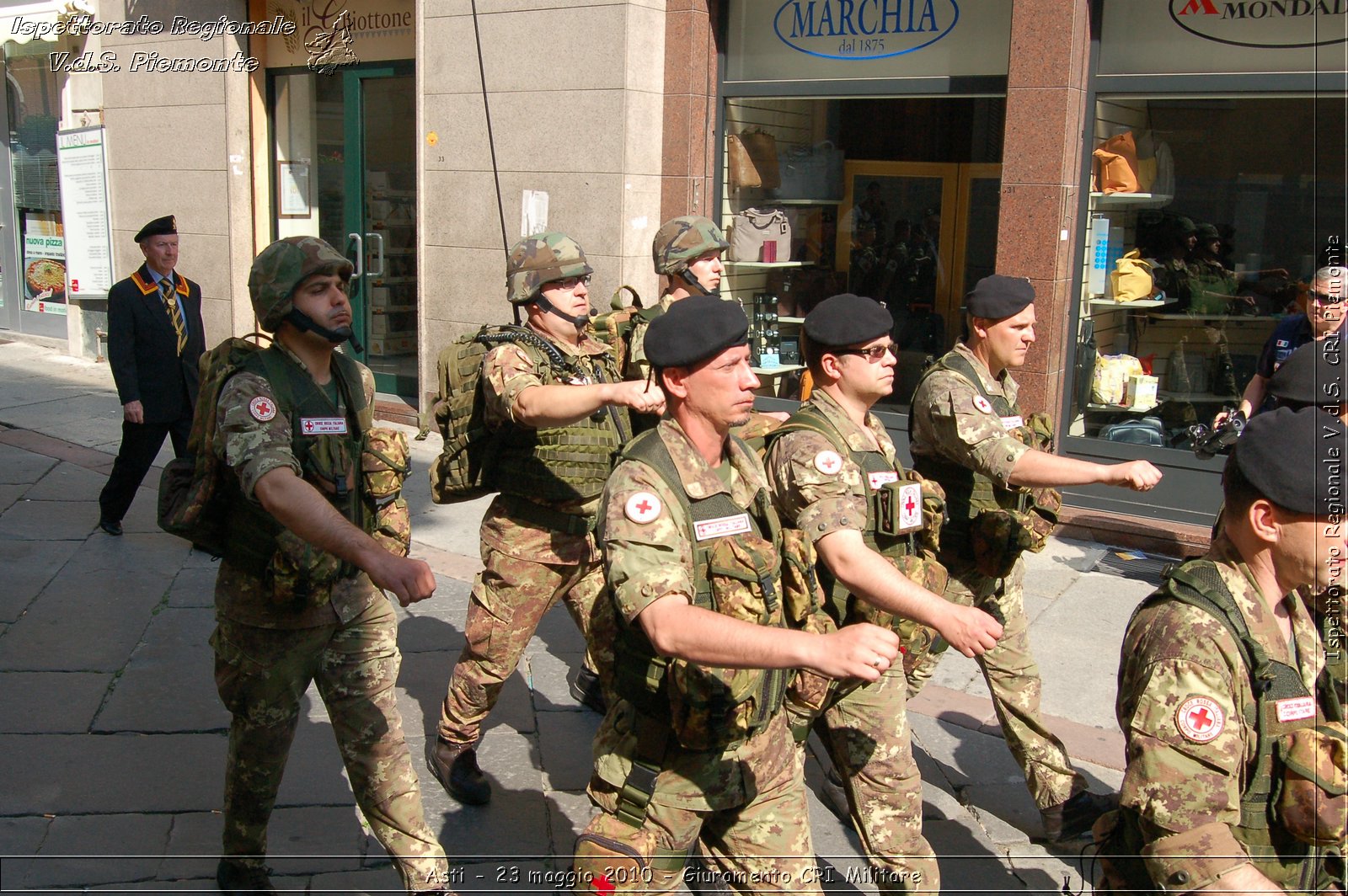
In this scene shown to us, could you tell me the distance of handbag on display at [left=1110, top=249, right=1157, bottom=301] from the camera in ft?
26.0

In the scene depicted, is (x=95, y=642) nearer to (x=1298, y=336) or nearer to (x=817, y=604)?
(x=817, y=604)

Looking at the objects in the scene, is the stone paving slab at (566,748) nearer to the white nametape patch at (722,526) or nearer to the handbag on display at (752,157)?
the white nametape patch at (722,526)

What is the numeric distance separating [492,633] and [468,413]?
864mm

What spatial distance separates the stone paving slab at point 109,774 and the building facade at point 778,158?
508 cm

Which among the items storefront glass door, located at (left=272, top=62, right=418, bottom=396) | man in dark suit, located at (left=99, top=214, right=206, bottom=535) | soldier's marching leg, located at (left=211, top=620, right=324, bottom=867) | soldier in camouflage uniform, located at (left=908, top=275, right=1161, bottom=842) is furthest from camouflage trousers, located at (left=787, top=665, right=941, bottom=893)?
storefront glass door, located at (left=272, top=62, right=418, bottom=396)

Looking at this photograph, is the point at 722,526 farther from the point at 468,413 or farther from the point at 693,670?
the point at 468,413

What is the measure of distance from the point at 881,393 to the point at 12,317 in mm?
13719

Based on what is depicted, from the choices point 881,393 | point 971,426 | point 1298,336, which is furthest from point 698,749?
point 1298,336

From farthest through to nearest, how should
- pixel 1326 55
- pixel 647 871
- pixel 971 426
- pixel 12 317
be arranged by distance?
pixel 12 317
pixel 1326 55
pixel 971 426
pixel 647 871

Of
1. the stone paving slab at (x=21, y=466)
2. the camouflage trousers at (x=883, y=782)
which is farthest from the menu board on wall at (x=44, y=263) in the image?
the camouflage trousers at (x=883, y=782)

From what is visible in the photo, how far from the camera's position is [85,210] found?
12.7 meters

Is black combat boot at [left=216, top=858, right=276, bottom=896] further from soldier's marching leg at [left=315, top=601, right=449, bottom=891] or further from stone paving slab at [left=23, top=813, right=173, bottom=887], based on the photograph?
soldier's marching leg at [left=315, top=601, right=449, bottom=891]

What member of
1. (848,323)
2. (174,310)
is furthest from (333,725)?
(174,310)

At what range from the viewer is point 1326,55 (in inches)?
274
